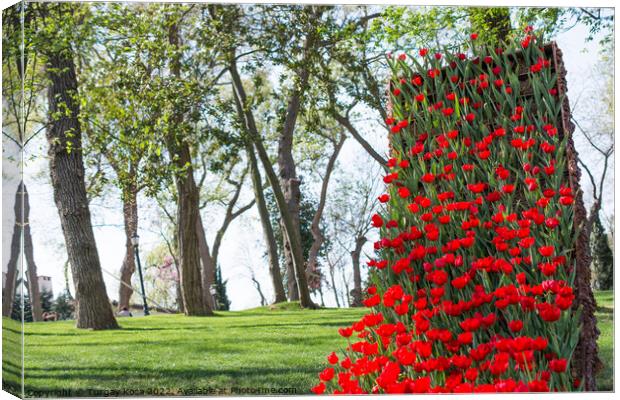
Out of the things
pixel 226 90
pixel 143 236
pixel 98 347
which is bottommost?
pixel 98 347

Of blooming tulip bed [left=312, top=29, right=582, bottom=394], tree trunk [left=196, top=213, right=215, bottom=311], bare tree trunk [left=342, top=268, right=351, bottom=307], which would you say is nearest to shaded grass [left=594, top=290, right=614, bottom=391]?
blooming tulip bed [left=312, top=29, right=582, bottom=394]

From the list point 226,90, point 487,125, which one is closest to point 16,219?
point 226,90

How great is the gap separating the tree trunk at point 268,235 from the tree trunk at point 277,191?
9cm

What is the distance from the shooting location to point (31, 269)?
Answer: 5387 millimetres

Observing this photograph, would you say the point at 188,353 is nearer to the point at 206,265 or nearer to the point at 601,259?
the point at 206,265

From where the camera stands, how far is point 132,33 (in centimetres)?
579

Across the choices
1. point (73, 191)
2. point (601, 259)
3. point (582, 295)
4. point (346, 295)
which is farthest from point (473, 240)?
point (73, 191)

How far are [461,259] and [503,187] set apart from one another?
56 centimetres

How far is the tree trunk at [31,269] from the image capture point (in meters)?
5.31

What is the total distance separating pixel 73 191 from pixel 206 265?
126 centimetres

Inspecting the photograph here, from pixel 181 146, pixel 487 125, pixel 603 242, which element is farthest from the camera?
pixel 181 146

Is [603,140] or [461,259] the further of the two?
[603,140]

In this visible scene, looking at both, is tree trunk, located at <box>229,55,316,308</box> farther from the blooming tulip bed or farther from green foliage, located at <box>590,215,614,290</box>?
green foliage, located at <box>590,215,614,290</box>

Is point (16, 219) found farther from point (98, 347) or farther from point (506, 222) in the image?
point (506, 222)
